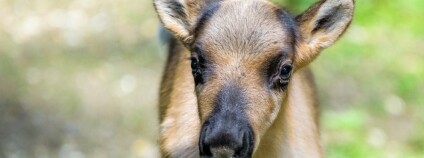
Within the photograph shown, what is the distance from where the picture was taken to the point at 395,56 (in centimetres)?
1410

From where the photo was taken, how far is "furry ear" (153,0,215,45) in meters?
8.25

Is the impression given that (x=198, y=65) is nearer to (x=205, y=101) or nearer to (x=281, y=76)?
(x=205, y=101)

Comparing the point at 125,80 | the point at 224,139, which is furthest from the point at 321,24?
the point at 125,80

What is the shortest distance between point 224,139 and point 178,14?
1587mm

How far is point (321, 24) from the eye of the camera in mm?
8164

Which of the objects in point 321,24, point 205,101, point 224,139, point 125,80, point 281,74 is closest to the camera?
point 224,139

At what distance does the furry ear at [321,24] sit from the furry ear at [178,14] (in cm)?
78

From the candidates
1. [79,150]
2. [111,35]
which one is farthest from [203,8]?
[111,35]

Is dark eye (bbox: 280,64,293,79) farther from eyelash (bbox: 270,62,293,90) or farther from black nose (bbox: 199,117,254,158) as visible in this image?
black nose (bbox: 199,117,254,158)

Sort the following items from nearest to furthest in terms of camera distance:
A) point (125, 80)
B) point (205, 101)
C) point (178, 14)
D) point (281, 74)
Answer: point (205, 101), point (281, 74), point (178, 14), point (125, 80)

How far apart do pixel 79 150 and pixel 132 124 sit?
770 millimetres

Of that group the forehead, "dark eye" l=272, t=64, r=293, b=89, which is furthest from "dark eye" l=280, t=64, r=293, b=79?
the forehead

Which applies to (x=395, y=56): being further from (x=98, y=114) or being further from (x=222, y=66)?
(x=222, y=66)

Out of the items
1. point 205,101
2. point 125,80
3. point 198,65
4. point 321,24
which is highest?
point 198,65
